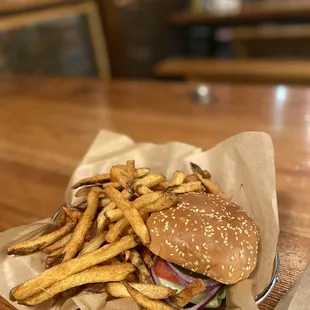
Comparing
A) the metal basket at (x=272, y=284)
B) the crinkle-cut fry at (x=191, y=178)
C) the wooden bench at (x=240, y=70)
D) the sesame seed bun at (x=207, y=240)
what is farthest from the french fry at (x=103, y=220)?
the wooden bench at (x=240, y=70)

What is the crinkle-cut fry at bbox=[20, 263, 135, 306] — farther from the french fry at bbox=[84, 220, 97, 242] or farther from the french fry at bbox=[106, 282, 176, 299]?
the french fry at bbox=[84, 220, 97, 242]

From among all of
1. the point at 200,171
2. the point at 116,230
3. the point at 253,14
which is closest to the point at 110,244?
the point at 116,230

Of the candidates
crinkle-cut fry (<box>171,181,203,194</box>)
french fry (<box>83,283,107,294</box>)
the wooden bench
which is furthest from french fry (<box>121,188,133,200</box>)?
the wooden bench

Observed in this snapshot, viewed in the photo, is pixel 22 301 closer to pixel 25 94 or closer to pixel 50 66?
pixel 25 94

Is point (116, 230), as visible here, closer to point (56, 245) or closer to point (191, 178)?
point (56, 245)

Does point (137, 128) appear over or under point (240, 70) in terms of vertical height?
over
